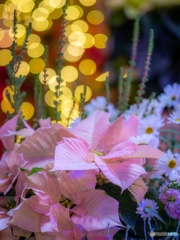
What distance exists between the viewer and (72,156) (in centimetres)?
24

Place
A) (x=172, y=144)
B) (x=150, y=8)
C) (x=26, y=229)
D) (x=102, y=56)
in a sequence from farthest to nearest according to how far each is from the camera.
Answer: (x=102, y=56) → (x=150, y=8) → (x=172, y=144) → (x=26, y=229)

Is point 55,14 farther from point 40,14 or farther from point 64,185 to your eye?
point 64,185

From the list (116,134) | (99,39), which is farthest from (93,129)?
(99,39)

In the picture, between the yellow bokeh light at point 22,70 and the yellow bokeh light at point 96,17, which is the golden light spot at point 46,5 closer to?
the yellow bokeh light at point 96,17

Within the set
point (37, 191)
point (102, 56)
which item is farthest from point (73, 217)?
point (102, 56)

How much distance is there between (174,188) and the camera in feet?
0.86

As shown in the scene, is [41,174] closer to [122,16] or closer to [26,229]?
[26,229]

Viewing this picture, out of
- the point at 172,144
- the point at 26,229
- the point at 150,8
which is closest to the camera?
the point at 26,229

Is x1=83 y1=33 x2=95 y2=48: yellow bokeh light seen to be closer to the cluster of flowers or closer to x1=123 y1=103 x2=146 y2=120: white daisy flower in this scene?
x1=123 y1=103 x2=146 y2=120: white daisy flower

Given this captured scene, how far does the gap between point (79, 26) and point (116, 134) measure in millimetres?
1101

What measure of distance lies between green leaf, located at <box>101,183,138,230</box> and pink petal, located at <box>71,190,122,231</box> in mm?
23

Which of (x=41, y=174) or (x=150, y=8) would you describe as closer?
(x=41, y=174)

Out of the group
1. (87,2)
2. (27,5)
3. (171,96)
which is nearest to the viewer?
(171,96)

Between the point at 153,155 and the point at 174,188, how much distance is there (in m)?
0.05
